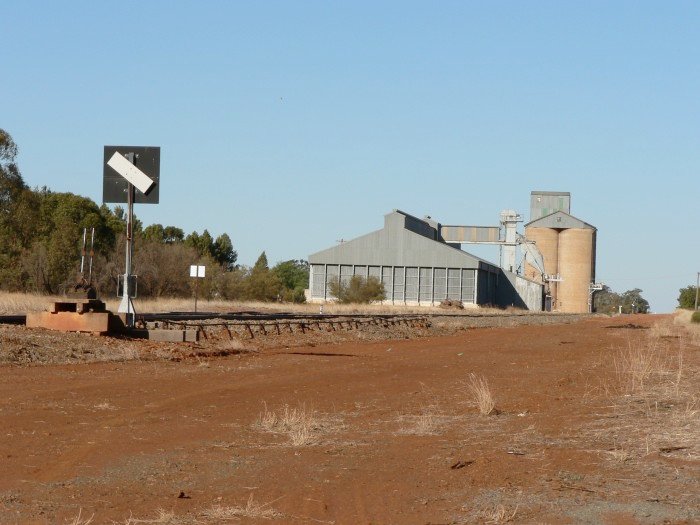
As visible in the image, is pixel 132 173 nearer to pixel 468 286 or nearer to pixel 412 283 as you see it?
pixel 412 283

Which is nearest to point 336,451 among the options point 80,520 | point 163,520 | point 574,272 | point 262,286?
point 163,520

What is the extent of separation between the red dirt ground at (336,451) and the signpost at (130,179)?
565 cm

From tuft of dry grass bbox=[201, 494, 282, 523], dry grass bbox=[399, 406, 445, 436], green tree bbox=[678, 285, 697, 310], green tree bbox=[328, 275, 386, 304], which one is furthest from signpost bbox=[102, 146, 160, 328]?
green tree bbox=[678, 285, 697, 310]

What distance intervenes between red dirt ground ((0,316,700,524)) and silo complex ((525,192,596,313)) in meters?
102

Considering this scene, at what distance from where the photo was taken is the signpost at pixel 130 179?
22062 millimetres

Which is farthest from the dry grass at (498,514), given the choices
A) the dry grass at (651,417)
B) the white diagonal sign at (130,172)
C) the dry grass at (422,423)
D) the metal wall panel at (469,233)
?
the metal wall panel at (469,233)

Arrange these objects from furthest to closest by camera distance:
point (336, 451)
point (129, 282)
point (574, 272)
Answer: point (574, 272)
point (129, 282)
point (336, 451)

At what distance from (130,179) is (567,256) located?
100 meters

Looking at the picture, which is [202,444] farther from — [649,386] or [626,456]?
[649,386]

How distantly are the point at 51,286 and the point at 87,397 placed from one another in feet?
188

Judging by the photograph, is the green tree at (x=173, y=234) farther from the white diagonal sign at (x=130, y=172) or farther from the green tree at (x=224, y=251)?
the white diagonal sign at (x=130, y=172)

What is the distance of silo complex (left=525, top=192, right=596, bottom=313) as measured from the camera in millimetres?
117312

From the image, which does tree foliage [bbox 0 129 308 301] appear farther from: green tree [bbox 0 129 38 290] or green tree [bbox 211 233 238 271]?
green tree [bbox 211 233 238 271]

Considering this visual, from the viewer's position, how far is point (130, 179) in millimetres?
22016
